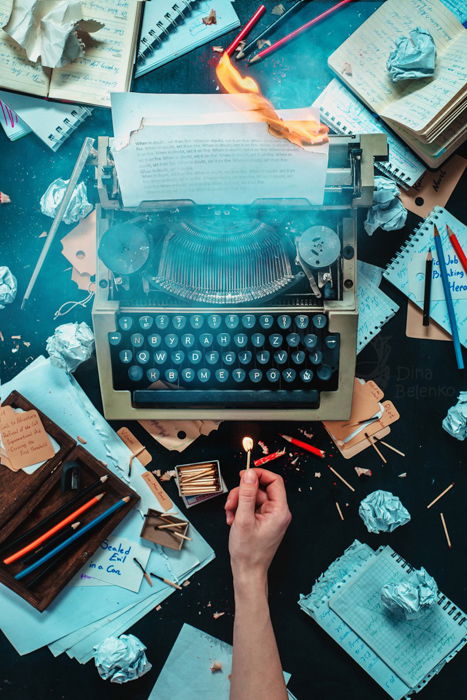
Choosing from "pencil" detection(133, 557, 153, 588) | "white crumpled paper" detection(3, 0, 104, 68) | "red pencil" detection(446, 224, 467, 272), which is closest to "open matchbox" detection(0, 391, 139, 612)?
"pencil" detection(133, 557, 153, 588)

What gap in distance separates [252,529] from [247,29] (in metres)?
1.84

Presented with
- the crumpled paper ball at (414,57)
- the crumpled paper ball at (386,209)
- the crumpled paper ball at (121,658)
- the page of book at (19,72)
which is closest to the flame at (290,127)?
the crumpled paper ball at (386,209)

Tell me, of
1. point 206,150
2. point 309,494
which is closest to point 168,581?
point 309,494

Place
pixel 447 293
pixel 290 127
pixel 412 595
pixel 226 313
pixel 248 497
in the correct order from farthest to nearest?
pixel 447 293, pixel 412 595, pixel 226 313, pixel 248 497, pixel 290 127

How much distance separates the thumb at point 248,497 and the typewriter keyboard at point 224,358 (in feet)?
1.12

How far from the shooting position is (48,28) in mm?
2355

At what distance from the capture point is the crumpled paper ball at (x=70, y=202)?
8.15 feet

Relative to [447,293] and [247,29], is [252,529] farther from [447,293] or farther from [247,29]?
[247,29]

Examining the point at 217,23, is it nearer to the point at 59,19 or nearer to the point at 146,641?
the point at 59,19

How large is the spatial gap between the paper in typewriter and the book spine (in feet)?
2.35

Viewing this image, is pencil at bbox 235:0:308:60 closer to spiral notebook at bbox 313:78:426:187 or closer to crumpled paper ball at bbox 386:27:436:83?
spiral notebook at bbox 313:78:426:187

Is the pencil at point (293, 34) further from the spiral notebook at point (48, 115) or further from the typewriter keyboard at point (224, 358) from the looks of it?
the typewriter keyboard at point (224, 358)

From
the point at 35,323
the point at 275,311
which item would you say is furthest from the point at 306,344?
the point at 35,323

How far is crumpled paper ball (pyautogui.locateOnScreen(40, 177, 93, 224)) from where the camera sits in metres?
2.48
